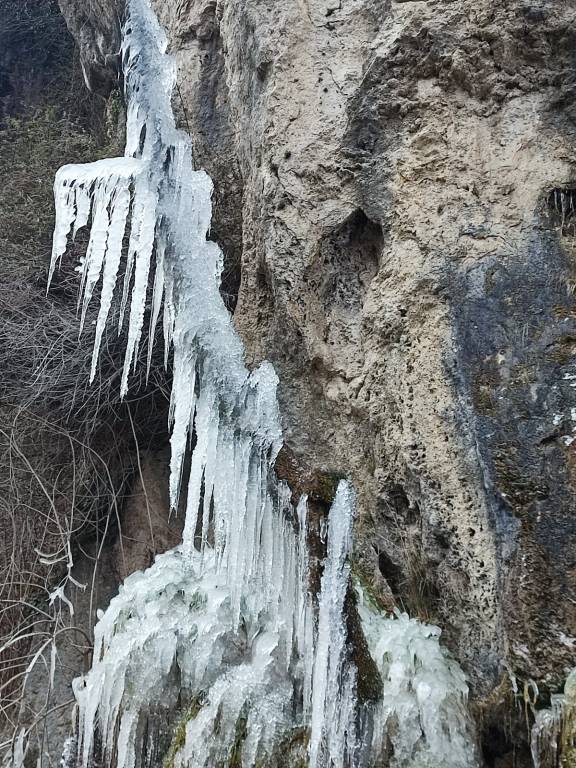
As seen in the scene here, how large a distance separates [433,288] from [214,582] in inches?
51.3

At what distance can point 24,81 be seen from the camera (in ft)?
20.7

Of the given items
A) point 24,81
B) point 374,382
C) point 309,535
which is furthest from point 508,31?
point 24,81

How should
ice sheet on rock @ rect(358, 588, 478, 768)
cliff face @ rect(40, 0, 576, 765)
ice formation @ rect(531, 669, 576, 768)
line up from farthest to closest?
cliff face @ rect(40, 0, 576, 765), ice sheet on rock @ rect(358, 588, 478, 768), ice formation @ rect(531, 669, 576, 768)

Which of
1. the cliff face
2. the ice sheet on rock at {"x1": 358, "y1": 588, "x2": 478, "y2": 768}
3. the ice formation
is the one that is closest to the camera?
the ice formation

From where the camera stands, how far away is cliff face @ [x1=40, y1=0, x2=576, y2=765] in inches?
82.5

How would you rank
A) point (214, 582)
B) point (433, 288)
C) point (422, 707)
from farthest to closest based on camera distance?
point (214, 582)
point (433, 288)
point (422, 707)

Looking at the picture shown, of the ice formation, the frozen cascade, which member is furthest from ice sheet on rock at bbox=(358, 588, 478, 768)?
the ice formation

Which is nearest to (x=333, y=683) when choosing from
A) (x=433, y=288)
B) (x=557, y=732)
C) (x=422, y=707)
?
(x=422, y=707)

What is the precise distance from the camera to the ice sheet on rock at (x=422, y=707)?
1.99 m

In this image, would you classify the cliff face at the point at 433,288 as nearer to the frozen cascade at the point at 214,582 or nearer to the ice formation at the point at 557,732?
the ice formation at the point at 557,732

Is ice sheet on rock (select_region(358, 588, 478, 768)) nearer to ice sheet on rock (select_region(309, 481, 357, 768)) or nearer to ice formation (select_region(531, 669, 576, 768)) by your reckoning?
ice sheet on rock (select_region(309, 481, 357, 768))

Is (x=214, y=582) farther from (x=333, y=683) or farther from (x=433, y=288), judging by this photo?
(x=433, y=288)

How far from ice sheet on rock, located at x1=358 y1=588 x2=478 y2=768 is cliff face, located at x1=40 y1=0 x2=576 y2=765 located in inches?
2.5

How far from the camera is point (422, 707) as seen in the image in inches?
80.5
